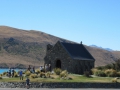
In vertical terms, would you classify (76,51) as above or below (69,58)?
above

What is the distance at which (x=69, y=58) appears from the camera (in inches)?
2306

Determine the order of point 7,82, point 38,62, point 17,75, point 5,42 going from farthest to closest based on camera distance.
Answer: point 5,42 → point 38,62 → point 17,75 → point 7,82

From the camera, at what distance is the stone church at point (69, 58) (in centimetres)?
5864

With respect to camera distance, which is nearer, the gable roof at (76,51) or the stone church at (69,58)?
the stone church at (69,58)

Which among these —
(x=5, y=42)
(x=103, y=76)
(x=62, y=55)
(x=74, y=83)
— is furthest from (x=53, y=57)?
(x=5, y=42)

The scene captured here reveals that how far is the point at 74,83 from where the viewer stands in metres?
44.6

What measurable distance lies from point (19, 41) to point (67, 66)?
140771 millimetres

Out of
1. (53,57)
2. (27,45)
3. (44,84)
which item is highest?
(27,45)

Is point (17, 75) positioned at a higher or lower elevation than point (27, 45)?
lower

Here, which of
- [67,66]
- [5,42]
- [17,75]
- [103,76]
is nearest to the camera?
[17,75]

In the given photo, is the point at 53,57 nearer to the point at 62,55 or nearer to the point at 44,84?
the point at 62,55

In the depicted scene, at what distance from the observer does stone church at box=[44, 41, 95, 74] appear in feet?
192

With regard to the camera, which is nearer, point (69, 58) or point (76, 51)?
point (69, 58)

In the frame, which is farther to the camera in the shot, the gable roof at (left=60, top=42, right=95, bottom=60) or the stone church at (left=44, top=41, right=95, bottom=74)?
the gable roof at (left=60, top=42, right=95, bottom=60)
